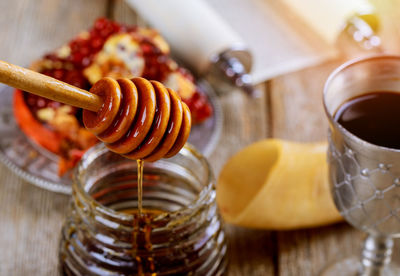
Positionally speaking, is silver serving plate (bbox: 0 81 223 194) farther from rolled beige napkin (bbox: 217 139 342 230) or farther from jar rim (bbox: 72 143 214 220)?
jar rim (bbox: 72 143 214 220)

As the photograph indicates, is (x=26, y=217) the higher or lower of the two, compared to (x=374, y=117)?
lower

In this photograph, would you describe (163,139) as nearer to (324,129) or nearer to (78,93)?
(78,93)

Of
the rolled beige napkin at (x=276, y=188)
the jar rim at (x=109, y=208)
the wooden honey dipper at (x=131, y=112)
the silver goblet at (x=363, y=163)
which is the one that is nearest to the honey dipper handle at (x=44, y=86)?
the wooden honey dipper at (x=131, y=112)

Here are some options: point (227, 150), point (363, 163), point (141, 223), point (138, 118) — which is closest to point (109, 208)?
point (141, 223)

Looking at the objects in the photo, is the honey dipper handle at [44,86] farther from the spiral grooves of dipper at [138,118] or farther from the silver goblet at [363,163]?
the silver goblet at [363,163]

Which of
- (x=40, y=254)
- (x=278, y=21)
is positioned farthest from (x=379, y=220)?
(x=278, y=21)

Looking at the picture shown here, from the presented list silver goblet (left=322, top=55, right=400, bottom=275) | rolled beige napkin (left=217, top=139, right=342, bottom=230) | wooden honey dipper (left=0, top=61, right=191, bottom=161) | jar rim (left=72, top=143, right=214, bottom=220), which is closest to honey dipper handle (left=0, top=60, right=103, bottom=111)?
wooden honey dipper (left=0, top=61, right=191, bottom=161)

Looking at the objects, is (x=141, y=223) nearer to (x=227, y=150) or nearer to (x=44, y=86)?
(x=44, y=86)
